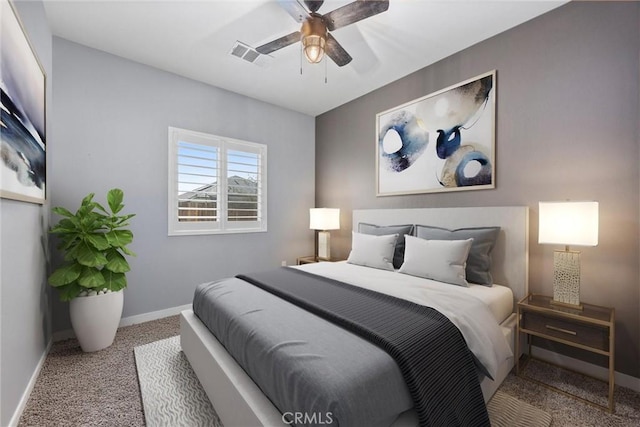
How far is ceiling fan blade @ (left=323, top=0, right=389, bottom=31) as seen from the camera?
5.46 ft

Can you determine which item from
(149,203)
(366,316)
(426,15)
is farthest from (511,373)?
(149,203)

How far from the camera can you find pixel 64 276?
2145mm

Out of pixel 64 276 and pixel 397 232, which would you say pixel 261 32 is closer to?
pixel 397 232

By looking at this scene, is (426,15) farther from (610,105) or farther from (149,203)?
(149,203)

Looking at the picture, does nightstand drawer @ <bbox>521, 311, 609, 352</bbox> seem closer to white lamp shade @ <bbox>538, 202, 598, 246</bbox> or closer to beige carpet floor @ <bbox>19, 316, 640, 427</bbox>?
beige carpet floor @ <bbox>19, 316, 640, 427</bbox>

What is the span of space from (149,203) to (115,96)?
1141 mm

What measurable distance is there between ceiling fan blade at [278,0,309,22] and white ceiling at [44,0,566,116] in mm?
332

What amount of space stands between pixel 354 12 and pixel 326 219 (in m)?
2.46

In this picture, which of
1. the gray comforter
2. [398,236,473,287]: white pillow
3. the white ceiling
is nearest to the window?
Result: the white ceiling

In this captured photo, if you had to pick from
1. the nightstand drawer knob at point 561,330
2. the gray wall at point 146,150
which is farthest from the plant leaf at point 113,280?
the nightstand drawer knob at point 561,330

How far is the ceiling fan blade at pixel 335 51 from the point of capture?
Result: 2050mm

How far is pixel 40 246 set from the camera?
212 centimetres

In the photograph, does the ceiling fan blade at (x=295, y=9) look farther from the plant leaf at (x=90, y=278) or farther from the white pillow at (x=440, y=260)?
the plant leaf at (x=90, y=278)

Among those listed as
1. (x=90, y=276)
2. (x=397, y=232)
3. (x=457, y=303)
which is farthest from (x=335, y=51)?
(x=90, y=276)
